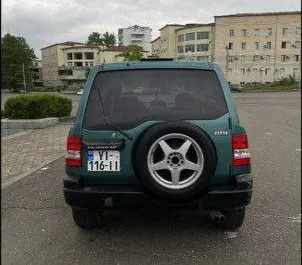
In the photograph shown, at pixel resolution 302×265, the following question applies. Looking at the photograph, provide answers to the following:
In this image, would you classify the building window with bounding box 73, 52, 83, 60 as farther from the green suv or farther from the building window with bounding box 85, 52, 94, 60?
the green suv

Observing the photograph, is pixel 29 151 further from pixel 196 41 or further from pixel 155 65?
pixel 196 41

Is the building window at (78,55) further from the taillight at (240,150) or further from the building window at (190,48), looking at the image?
the taillight at (240,150)

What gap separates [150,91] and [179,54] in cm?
8096

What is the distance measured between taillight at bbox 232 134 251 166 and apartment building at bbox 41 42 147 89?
84427 mm

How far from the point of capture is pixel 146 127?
9.97 ft

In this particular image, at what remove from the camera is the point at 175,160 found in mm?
2924

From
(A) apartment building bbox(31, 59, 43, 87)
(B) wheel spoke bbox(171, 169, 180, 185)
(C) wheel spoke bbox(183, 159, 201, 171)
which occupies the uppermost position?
(A) apartment building bbox(31, 59, 43, 87)

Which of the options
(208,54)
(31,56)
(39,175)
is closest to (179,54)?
(208,54)

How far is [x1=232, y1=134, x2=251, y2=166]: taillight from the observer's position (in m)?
3.08

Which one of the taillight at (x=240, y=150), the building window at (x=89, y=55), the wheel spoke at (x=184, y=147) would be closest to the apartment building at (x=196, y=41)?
the building window at (x=89, y=55)

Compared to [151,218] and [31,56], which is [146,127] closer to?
[151,218]

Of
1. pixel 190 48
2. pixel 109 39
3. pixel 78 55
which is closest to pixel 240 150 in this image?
pixel 190 48

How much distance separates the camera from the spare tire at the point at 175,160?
2895mm

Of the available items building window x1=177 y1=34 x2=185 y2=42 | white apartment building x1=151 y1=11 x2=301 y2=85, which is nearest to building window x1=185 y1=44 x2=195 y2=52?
building window x1=177 y1=34 x2=185 y2=42
